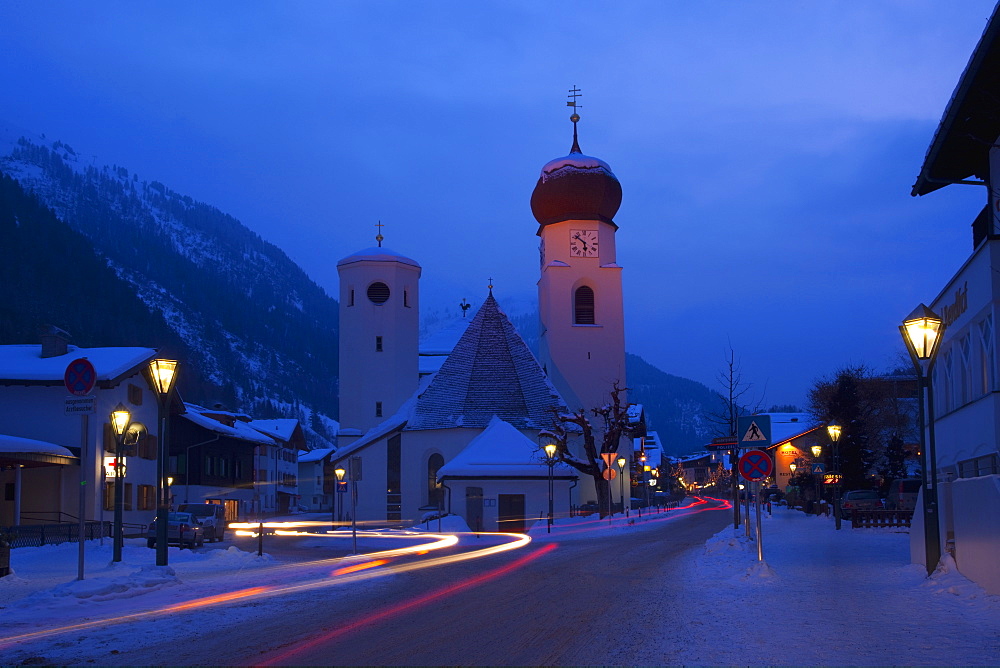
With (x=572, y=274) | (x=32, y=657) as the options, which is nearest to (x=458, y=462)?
(x=572, y=274)

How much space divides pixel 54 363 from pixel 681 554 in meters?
29.9

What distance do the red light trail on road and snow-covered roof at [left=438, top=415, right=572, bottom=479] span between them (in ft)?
82.2

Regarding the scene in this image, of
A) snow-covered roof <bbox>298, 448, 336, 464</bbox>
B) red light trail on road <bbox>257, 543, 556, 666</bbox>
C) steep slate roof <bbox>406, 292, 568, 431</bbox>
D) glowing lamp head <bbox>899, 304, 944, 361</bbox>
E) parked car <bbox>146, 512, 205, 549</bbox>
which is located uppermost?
steep slate roof <bbox>406, 292, 568, 431</bbox>

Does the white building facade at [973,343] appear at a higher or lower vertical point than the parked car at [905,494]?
higher

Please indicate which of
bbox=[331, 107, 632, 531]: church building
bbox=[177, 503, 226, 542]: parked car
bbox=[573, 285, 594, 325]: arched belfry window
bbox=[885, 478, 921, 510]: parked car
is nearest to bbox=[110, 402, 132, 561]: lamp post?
bbox=[177, 503, 226, 542]: parked car

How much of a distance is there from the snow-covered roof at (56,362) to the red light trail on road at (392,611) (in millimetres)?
26840

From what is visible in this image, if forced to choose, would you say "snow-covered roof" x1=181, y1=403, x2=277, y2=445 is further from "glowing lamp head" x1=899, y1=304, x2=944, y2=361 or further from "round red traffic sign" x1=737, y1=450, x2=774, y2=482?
"glowing lamp head" x1=899, y1=304, x2=944, y2=361

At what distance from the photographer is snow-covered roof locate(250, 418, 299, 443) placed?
9706 centimetres

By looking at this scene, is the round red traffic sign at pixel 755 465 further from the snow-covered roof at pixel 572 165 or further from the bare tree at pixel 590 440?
the snow-covered roof at pixel 572 165

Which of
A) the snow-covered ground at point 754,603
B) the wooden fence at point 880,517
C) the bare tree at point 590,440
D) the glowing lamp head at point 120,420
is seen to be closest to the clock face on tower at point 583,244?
the bare tree at point 590,440

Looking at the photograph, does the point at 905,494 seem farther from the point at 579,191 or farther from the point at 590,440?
the point at 579,191

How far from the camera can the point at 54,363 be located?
139 ft

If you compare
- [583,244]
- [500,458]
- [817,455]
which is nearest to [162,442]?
[500,458]

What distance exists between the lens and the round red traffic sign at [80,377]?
1577 centimetres
